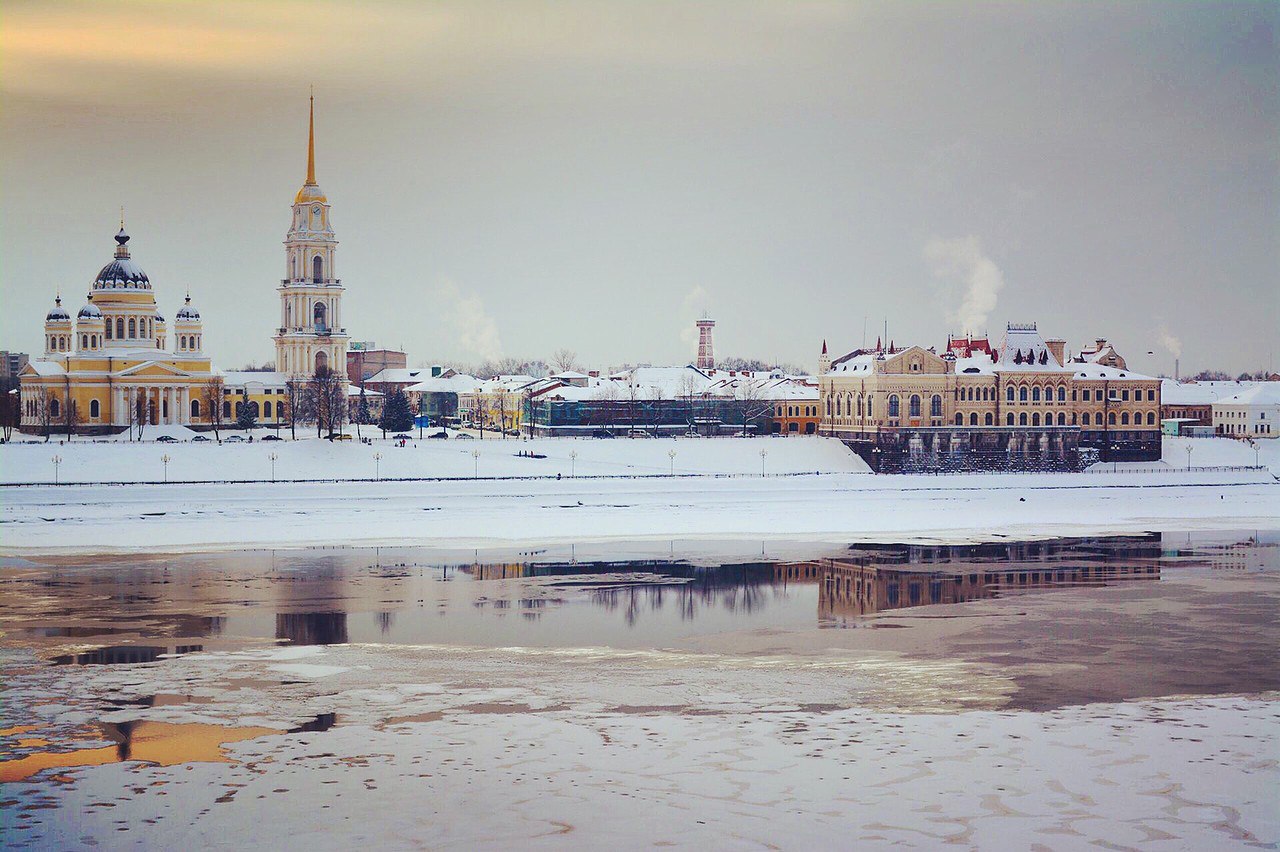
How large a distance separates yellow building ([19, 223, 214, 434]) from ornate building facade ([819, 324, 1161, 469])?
36503 mm

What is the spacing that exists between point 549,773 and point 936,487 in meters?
46.2

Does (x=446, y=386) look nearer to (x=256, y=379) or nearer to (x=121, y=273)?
(x=256, y=379)

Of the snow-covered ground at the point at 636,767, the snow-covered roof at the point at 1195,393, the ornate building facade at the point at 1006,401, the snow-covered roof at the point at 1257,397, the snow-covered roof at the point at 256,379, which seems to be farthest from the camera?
the snow-covered roof at the point at 1195,393

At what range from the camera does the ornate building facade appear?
72750mm

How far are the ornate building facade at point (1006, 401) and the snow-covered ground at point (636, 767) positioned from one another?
2034 inches

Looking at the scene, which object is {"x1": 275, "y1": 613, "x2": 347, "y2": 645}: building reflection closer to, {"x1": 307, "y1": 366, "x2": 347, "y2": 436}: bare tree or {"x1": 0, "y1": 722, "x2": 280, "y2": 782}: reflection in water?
{"x1": 0, "y1": 722, "x2": 280, "y2": 782}: reflection in water

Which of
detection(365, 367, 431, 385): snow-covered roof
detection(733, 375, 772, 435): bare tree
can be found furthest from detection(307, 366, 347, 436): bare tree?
detection(365, 367, 431, 385): snow-covered roof

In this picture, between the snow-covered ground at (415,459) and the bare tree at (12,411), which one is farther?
the bare tree at (12,411)

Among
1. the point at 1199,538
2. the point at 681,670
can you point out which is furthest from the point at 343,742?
the point at 1199,538

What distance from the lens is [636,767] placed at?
58.0ft

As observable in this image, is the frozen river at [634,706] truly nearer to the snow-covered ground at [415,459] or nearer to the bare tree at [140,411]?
the snow-covered ground at [415,459]

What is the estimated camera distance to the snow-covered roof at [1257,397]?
92.1 metres

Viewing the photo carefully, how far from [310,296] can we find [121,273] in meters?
13.3

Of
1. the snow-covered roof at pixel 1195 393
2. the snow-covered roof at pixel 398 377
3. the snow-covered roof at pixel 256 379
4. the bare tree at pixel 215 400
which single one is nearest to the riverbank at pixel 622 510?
the bare tree at pixel 215 400
